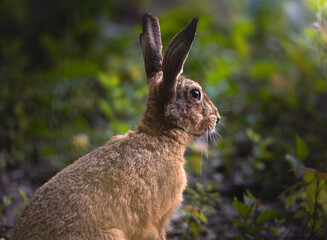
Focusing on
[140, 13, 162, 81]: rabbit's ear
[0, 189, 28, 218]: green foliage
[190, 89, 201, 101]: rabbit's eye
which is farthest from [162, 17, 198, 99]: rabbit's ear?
[0, 189, 28, 218]: green foliage

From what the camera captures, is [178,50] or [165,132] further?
[165,132]

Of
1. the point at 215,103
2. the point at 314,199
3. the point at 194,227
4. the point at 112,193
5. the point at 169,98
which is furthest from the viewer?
the point at 215,103

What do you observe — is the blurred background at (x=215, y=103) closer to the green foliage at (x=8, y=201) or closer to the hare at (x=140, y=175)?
the green foliage at (x=8, y=201)

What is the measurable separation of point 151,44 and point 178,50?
55 cm

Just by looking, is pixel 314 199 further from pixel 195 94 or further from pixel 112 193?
pixel 112 193

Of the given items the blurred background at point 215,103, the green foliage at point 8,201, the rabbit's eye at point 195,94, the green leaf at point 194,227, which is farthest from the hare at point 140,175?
the green foliage at point 8,201

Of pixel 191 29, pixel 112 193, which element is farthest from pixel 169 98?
pixel 112 193

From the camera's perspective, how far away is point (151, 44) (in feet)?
11.5

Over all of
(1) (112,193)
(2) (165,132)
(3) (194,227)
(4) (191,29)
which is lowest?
(3) (194,227)

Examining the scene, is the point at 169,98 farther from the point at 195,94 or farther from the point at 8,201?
the point at 8,201

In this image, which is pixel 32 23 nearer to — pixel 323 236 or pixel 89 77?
pixel 89 77

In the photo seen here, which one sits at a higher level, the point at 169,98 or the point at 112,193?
the point at 169,98

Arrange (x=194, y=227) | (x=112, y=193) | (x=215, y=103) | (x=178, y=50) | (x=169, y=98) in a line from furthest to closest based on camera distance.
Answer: (x=215, y=103) < (x=194, y=227) < (x=169, y=98) < (x=178, y=50) < (x=112, y=193)

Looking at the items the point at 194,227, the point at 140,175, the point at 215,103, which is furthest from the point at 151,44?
the point at 215,103
